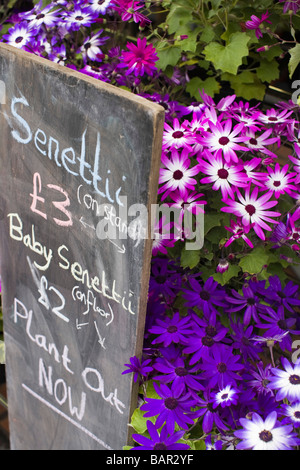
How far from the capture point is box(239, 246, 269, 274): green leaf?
3.20 feet

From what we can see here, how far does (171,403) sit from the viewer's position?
90cm

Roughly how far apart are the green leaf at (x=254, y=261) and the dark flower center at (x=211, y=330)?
0.12 m

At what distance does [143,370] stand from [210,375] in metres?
0.12

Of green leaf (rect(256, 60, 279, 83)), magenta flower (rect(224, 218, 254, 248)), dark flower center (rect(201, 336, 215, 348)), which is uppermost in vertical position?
green leaf (rect(256, 60, 279, 83))

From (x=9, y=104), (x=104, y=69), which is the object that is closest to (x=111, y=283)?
(x=9, y=104)

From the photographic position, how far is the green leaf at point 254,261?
0.98 meters

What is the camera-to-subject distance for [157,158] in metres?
0.77

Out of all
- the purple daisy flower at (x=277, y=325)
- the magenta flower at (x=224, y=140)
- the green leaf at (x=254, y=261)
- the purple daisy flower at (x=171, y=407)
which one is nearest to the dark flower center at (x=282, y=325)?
Answer: the purple daisy flower at (x=277, y=325)

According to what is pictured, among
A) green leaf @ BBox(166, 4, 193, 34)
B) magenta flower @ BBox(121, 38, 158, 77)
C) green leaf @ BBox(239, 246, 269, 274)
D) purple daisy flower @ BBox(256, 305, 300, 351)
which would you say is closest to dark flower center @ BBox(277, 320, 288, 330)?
purple daisy flower @ BBox(256, 305, 300, 351)

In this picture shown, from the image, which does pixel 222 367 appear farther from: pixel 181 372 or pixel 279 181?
pixel 279 181

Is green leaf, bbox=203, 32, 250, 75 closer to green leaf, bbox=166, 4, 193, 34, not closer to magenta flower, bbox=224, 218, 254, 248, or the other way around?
green leaf, bbox=166, 4, 193, 34

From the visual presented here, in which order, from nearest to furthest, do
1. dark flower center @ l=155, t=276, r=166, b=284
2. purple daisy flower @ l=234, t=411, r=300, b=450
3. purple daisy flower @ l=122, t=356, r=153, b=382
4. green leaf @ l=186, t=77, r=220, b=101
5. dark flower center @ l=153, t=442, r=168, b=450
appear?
purple daisy flower @ l=234, t=411, r=300, b=450, dark flower center @ l=153, t=442, r=168, b=450, purple daisy flower @ l=122, t=356, r=153, b=382, dark flower center @ l=155, t=276, r=166, b=284, green leaf @ l=186, t=77, r=220, b=101

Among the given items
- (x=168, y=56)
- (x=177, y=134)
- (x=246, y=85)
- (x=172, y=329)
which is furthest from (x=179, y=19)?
(x=172, y=329)
